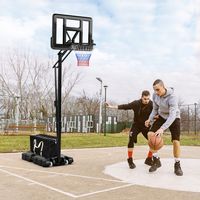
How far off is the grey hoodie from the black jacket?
1.33 ft

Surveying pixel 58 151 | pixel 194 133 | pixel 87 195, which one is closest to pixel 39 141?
pixel 58 151

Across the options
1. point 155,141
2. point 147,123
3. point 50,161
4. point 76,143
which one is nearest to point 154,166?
point 155,141

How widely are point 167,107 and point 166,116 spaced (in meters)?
0.24

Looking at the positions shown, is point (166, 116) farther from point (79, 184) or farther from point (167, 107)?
point (79, 184)

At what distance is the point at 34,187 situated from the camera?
231 inches

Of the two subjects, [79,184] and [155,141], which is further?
[155,141]

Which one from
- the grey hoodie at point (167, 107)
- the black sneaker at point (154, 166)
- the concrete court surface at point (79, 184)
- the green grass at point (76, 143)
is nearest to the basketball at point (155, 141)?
the black sneaker at point (154, 166)

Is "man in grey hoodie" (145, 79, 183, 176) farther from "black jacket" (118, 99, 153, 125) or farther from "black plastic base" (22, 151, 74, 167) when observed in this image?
"black plastic base" (22, 151, 74, 167)

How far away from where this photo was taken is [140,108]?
819 centimetres

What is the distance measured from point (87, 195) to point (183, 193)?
1443 millimetres

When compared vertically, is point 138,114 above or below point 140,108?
below

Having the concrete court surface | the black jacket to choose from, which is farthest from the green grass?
the black jacket

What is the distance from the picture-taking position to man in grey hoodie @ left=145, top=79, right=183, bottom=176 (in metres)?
7.18

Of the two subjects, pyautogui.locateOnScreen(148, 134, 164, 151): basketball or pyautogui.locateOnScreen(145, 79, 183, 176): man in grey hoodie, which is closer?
pyautogui.locateOnScreen(145, 79, 183, 176): man in grey hoodie
